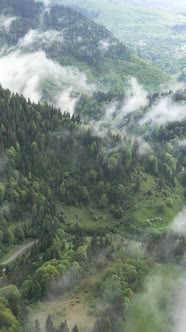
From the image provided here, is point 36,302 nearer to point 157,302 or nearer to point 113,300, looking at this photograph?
point 113,300

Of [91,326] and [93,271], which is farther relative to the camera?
[93,271]

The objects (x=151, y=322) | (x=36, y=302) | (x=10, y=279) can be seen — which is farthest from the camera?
(x=10, y=279)

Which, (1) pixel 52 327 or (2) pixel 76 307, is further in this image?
(2) pixel 76 307

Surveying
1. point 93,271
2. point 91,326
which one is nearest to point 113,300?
point 91,326

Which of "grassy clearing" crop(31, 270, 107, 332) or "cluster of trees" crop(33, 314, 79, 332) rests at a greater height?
"grassy clearing" crop(31, 270, 107, 332)

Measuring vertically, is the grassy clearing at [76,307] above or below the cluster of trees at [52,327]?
above

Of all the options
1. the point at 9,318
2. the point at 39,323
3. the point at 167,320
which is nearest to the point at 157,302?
the point at 167,320

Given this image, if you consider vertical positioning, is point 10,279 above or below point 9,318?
above

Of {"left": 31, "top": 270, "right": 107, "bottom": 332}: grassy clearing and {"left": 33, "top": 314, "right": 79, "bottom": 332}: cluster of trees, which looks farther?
{"left": 31, "top": 270, "right": 107, "bottom": 332}: grassy clearing

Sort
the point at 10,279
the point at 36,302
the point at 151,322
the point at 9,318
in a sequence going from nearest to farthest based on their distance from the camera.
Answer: the point at 9,318 < the point at 151,322 < the point at 36,302 < the point at 10,279

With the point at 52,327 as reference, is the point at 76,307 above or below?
above

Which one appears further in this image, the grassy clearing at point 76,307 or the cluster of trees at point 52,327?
the grassy clearing at point 76,307
